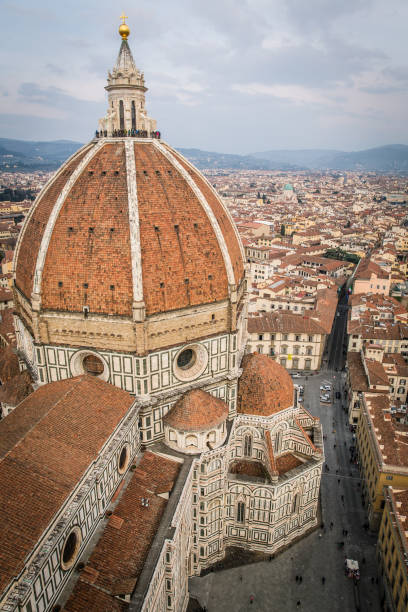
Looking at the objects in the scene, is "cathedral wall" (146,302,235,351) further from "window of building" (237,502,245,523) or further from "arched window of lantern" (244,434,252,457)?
"window of building" (237,502,245,523)

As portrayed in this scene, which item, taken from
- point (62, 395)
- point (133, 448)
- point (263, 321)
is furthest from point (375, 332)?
point (62, 395)

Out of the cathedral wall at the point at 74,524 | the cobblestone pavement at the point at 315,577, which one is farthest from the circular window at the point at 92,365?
the cobblestone pavement at the point at 315,577

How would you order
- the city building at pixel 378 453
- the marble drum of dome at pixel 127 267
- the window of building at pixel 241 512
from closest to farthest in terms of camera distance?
the marble drum of dome at pixel 127 267
the window of building at pixel 241 512
the city building at pixel 378 453

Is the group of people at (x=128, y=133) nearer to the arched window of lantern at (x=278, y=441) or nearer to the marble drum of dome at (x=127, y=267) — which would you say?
the marble drum of dome at (x=127, y=267)

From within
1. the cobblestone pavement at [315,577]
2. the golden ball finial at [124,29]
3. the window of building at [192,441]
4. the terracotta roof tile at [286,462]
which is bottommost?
the cobblestone pavement at [315,577]

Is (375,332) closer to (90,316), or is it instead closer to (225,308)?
(225,308)

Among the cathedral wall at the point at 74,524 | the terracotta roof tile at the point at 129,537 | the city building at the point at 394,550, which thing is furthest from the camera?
the city building at the point at 394,550

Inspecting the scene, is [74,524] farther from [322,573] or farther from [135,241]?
[322,573]

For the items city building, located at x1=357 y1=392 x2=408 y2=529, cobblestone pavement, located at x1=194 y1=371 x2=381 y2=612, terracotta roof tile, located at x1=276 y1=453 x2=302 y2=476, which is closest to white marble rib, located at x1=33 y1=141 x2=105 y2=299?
terracotta roof tile, located at x1=276 y1=453 x2=302 y2=476
